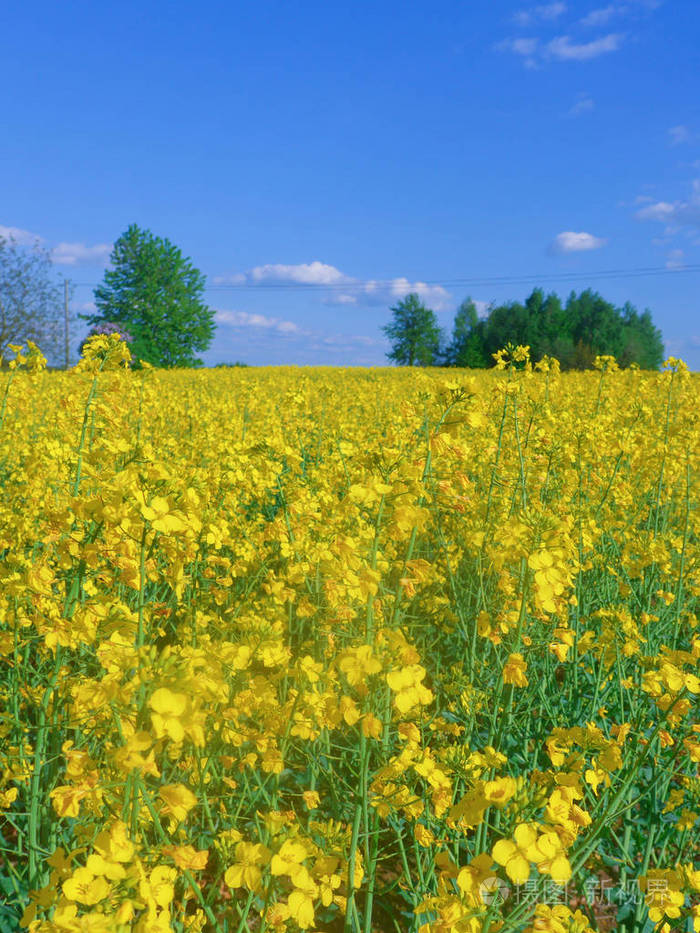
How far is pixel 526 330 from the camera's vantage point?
185ft

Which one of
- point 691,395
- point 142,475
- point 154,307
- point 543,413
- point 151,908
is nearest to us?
point 151,908

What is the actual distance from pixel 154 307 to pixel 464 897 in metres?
44.7

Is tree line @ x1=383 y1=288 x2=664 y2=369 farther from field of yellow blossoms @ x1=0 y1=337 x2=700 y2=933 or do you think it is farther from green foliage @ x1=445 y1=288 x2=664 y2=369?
field of yellow blossoms @ x1=0 y1=337 x2=700 y2=933

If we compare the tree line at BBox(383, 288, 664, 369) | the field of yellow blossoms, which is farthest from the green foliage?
the field of yellow blossoms

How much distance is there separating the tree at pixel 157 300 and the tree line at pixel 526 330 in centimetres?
2347

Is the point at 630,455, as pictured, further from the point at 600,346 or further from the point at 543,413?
the point at 600,346

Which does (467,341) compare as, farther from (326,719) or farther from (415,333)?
(326,719)

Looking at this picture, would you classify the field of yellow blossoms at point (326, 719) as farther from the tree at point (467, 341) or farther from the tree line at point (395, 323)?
the tree at point (467, 341)

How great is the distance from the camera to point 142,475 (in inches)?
53.7

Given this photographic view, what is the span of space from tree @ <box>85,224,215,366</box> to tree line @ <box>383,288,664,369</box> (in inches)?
924

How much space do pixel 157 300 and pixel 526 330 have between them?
33.2 m

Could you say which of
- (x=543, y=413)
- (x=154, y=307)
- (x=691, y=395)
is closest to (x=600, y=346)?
(x=154, y=307)

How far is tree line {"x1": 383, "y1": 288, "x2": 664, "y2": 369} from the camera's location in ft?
179

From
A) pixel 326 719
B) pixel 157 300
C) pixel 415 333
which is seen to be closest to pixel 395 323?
pixel 415 333
